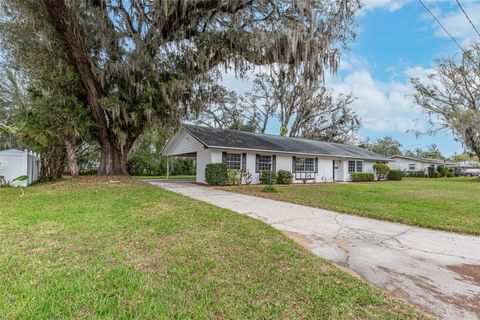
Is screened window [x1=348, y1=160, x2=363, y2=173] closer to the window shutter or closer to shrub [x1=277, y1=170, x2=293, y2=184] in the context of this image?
shrub [x1=277, y1=170, x2=293, y2=184]

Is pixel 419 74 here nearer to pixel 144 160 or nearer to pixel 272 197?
pixel 272 197

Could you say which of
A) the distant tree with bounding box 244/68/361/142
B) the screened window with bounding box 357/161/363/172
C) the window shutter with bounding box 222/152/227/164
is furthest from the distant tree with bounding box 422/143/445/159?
the window shutter with bounding box 222/152/227/164

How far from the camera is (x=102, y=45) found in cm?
1087

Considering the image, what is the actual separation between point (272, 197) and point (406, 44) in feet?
28.6

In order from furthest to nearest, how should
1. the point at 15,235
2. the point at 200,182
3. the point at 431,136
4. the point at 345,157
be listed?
Result: the point at 431,136, the point at 345,157, the point at 200,182, the point at 15,235

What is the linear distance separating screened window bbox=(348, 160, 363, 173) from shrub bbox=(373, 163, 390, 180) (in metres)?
1.44

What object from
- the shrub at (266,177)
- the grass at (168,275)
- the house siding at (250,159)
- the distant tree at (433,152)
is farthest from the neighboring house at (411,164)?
the grass at (168,275)

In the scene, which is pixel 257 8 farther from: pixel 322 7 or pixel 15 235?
pixel 15 235

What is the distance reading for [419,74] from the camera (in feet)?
86.4

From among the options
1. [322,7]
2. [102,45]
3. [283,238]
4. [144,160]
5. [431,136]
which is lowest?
[283,238]

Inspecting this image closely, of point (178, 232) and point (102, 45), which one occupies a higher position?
point (102, 45)

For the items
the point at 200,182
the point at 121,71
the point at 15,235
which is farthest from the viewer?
the point at 200,182

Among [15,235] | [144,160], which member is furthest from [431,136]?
[15,235]

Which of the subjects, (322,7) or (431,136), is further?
(431,136)
